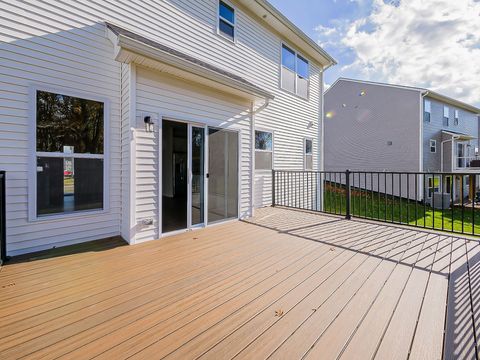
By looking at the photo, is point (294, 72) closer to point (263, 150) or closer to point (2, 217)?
point (263, 150)

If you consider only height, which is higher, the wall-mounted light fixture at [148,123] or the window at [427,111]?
the window at [427,111]

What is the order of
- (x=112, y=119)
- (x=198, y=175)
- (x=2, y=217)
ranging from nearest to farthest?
(x=2, y=217), (x=112, y=119), (x=198, y=175)

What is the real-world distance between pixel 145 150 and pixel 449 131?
2027 cm

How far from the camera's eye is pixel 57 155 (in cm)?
356

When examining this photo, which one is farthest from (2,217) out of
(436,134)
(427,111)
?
(436,134)

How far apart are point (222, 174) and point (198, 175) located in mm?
655

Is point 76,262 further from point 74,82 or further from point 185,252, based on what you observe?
point 74,82

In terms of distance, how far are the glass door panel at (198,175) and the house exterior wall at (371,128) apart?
13.7 metres

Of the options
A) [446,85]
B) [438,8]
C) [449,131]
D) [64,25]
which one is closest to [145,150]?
[64,25]

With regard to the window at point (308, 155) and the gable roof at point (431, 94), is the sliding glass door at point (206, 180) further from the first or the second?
the gable roof at point (431, 94)

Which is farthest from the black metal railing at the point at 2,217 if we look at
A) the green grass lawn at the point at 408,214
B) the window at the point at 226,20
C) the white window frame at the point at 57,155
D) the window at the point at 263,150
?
the green grass lawn at the point at 408,214

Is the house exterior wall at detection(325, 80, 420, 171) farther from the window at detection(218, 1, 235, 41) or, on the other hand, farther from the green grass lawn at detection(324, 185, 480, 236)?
the window at detection(218, 1, 235, 41)

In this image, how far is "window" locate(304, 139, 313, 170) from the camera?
9.02 metres

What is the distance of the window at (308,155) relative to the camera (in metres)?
9.02
